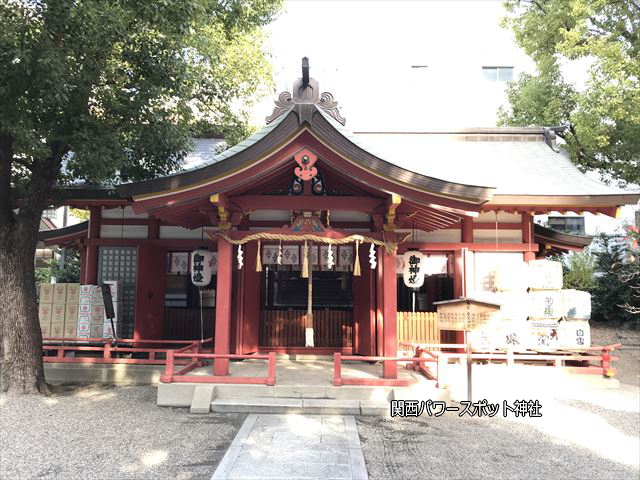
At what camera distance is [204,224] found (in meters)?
9.73

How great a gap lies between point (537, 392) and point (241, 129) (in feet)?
30.8

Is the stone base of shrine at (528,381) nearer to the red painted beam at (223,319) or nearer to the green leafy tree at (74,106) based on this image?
the red painted beam at (223,319)

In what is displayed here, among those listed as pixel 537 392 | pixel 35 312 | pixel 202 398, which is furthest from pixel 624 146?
pixel 35 312

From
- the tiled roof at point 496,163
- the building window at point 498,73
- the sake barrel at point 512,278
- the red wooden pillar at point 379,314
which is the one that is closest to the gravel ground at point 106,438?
the red wooden pillar at point 379,314

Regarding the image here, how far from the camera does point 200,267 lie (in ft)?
32.1

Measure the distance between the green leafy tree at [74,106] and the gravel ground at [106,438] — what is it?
1231mm

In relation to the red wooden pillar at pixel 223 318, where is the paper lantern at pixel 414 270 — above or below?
above

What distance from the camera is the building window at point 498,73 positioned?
33.3 meters

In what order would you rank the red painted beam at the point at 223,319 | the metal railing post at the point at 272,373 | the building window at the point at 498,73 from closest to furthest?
the metal railing post at the point at 272,373 < the red painted beam at the point at 223,319 < the building window at the point at 498,73

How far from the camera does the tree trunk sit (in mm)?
7793

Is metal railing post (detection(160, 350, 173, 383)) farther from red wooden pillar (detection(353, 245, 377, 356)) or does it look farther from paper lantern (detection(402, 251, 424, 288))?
paper lantern (detection(402, 251, 424, 288))

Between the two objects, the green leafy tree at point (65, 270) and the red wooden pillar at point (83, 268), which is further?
the green leafy tree at point (65, 270)

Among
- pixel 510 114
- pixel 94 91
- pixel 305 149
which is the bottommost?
pixel 305 149

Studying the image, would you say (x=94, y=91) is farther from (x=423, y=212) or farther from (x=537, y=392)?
(x=537, y=392)
